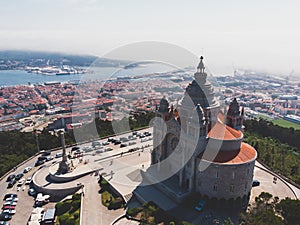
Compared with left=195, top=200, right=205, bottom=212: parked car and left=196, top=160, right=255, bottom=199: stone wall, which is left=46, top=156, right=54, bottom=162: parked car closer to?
left=196, top=160, right=255, bottom=199: stone wall

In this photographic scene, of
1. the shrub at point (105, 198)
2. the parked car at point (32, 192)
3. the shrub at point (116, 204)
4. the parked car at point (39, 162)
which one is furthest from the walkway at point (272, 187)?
the parked car at point (39, 162)

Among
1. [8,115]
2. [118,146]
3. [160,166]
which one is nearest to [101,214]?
[160,166]

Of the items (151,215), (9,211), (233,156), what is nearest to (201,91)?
(233,156)

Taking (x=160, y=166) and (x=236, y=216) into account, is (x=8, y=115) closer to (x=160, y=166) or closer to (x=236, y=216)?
(x=160, y=166)

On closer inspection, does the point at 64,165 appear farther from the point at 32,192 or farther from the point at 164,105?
the point at 164,105

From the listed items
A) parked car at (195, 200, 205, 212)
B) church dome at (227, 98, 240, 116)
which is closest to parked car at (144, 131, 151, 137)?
church dome at (227, 98, 240, 116)

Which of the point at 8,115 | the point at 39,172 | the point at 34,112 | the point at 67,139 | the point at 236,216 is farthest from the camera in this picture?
the point at 34,112
